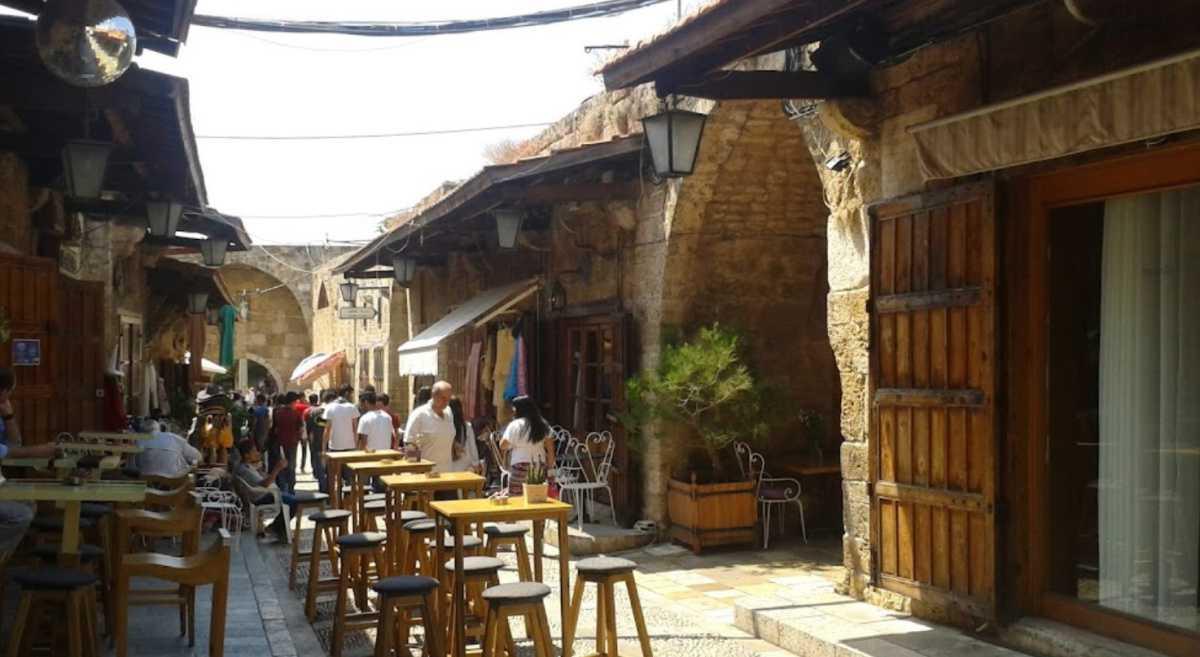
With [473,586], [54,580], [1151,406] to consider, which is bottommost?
[473,586]

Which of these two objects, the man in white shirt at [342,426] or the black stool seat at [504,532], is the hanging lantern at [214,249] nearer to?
the man in white shirt at [342,426]

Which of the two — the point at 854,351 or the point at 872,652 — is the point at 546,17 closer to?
the point at 854,351

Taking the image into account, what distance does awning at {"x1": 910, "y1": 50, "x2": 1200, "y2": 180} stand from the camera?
4.29m

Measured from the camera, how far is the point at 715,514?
9.34 metres

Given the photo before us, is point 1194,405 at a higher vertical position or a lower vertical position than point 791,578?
higher

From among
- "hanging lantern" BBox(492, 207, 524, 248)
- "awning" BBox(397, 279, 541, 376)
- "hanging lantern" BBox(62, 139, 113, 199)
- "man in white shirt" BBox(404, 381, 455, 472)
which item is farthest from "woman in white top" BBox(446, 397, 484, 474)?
"hanging lantern" BBox(62, 139, 113, 199)

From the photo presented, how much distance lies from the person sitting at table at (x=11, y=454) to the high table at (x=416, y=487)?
78.5 inches

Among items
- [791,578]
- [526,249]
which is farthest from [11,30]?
[526,249]

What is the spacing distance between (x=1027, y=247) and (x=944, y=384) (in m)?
0.81

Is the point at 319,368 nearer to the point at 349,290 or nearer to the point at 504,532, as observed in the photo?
the point at 349,290

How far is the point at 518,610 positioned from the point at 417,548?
6.56 feet

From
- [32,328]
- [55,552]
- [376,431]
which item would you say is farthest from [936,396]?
[376,431]

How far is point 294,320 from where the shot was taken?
107 feet

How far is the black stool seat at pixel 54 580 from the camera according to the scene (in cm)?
445
